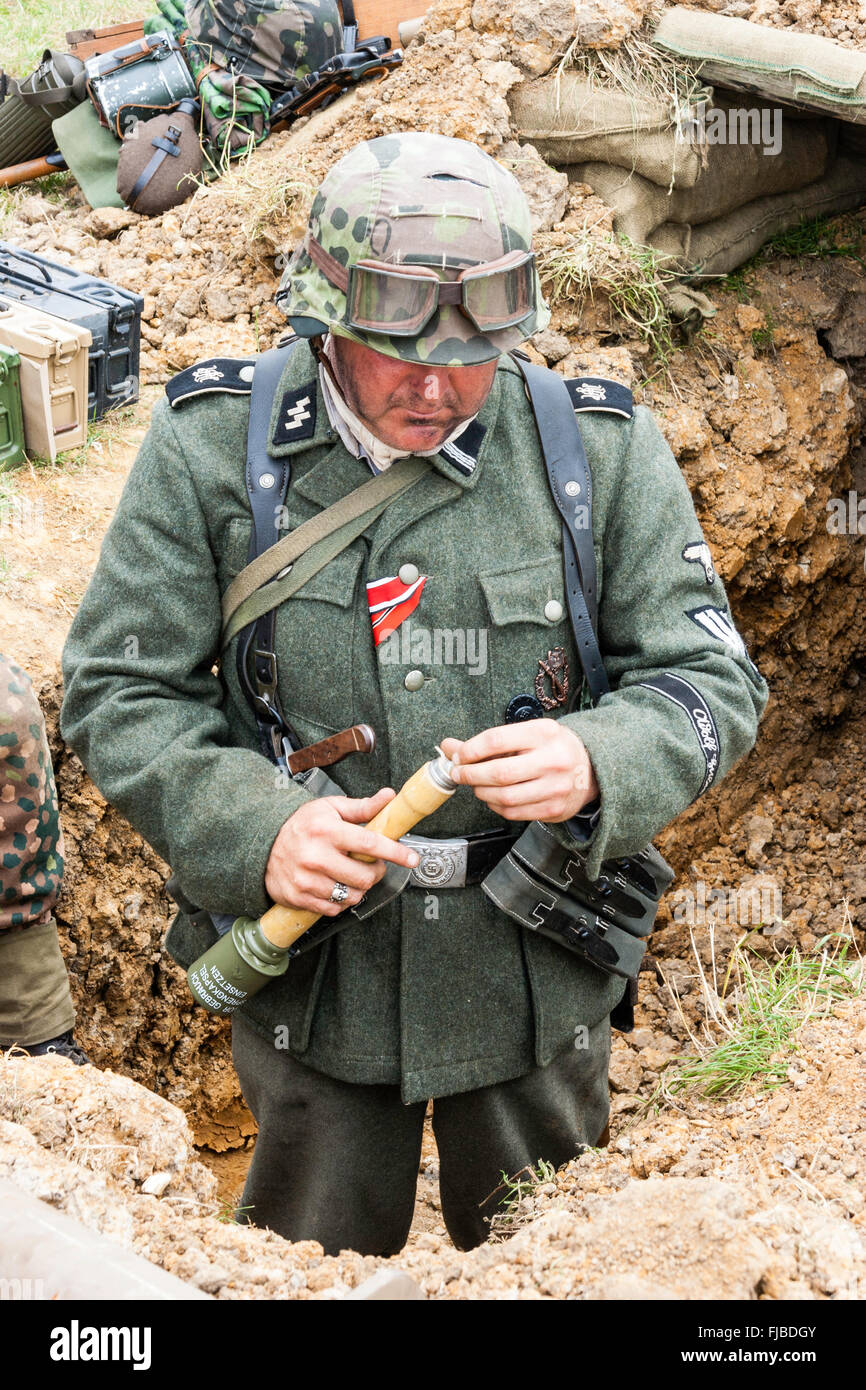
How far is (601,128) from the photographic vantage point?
433 centimetres

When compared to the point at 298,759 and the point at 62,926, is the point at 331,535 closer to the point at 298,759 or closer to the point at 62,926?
the point at 298,759

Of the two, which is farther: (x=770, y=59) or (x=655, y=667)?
(x=770, y=59)

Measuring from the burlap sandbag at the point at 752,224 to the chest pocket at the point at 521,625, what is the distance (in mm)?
2784

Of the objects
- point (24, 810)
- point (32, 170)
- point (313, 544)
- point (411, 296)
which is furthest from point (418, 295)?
point (32, 170)

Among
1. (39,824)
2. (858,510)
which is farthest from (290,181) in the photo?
(39,824)

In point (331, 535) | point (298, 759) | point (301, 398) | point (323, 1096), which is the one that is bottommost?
point (323, 1096)

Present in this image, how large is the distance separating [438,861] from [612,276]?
8.91 feet

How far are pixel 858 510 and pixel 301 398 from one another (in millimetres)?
3561

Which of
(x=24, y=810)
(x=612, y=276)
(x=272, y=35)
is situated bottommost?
(x=24, y=810)

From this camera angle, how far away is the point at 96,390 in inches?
180

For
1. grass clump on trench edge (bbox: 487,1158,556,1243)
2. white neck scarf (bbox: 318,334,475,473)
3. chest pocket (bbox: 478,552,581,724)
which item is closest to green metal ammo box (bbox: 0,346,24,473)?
white neck scarf (bbox: 318,334,475,473)

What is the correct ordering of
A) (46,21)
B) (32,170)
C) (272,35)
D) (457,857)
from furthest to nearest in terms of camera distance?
(46,21), (32,170), (272,35), (457,857)

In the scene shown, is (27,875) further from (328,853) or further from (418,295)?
(418,295)

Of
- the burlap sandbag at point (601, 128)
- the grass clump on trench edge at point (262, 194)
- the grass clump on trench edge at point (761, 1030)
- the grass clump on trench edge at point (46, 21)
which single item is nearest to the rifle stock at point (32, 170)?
the grass clump on trench edge at point (262, 194)
